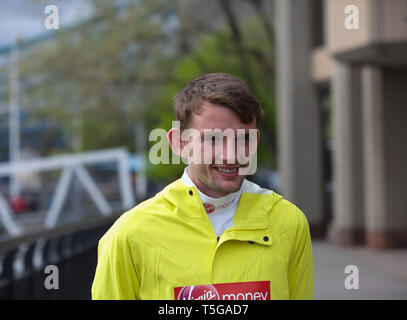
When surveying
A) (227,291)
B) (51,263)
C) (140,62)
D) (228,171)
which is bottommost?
(51,263)

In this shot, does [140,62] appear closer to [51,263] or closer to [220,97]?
[51,263]

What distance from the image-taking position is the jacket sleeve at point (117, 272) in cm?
226

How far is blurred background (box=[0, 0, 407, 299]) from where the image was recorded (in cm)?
1023

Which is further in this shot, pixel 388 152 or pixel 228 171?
pixel 388 152

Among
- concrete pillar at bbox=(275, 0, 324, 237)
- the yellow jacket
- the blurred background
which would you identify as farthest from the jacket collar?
concrete pillar at bbox=(275, 0, 324, 237)

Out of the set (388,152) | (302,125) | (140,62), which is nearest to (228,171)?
(388,152)

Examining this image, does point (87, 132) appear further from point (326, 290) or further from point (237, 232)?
point (237, 232)

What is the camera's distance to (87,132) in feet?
114

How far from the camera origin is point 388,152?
1521cm

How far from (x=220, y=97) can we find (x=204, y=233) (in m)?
0.40

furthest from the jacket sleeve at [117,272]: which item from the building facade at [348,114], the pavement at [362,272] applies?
the building facade at [348,114]

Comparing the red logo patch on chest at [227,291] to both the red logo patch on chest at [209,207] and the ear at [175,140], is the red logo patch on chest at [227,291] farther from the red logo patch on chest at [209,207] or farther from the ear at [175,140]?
the ear at [175,140]
